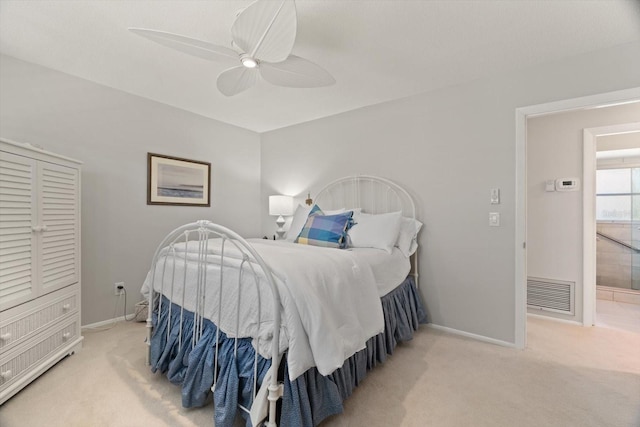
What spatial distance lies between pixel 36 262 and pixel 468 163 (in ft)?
11.2

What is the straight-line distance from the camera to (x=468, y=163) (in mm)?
2637

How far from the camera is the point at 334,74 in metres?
2.52

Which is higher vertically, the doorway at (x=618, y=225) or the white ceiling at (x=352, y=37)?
the white ceiling at (x=352, y=37)

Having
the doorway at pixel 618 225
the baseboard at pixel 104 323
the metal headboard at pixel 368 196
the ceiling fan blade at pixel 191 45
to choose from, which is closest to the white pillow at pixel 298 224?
the metal headboard at pixel 368 196

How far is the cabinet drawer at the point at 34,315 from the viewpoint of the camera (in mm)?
1667

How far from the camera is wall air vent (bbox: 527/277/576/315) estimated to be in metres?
2.97

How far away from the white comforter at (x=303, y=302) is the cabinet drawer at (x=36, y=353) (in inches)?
30.9

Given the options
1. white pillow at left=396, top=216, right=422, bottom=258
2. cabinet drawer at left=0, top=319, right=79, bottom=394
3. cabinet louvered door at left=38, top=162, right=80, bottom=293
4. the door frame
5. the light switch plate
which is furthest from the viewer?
white pillow at left=396, top=216, right=422, bottom=258

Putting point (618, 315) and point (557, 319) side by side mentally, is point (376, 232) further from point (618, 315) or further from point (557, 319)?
point (618, 315)

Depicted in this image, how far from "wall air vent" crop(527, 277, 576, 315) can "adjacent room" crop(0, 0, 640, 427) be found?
0.02 m

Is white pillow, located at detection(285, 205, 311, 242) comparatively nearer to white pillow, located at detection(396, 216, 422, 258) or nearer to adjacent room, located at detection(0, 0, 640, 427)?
adjacent room, located at detection(0, 0, 640, 427)

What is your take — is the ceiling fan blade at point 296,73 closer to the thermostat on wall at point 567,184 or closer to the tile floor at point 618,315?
the thermostat on wall at point 567,184

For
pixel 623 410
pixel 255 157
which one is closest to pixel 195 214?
pixel 255 157

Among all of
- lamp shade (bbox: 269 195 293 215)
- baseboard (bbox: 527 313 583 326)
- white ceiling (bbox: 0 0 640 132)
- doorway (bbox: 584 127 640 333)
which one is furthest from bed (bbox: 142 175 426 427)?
doorway (bbox: 584 127 640 333)
